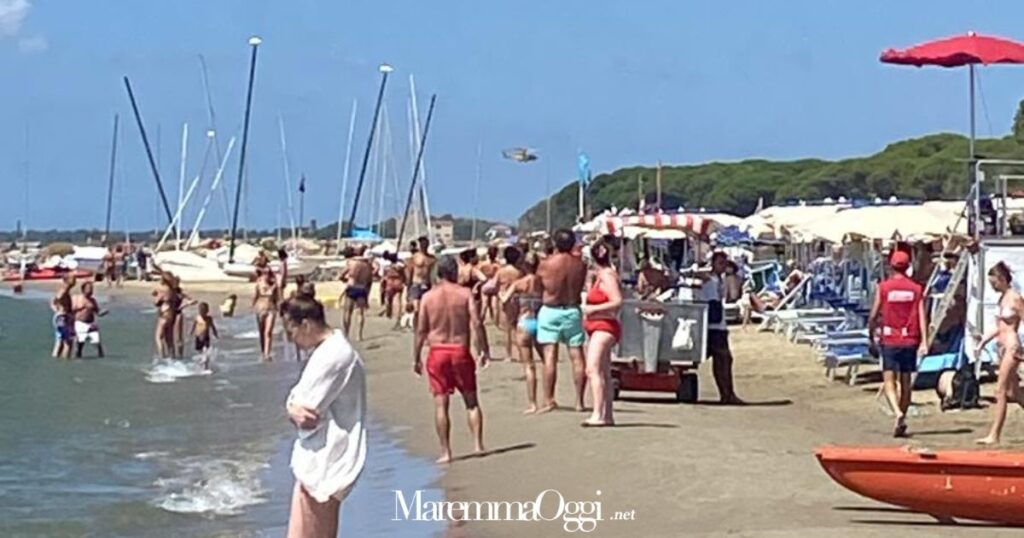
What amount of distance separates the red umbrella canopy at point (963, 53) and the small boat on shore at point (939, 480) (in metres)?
6.41

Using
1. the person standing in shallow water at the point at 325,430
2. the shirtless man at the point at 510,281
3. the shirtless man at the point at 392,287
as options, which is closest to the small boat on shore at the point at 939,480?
the person standing in shallow water at the point at 325,430

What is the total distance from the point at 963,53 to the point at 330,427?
30.5ft

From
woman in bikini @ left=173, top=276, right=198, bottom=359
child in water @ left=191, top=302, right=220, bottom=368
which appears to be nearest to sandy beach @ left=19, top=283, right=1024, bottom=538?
child in water @ left=191, top=302, right=220, bottom=368

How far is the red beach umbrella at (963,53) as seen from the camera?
595 inches

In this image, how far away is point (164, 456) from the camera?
16469 mm

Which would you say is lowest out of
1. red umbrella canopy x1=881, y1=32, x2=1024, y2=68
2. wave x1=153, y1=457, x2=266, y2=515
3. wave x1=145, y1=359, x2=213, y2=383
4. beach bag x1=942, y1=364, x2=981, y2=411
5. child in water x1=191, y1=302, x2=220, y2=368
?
wave x1=145, y1=359, x2=213, y2=383

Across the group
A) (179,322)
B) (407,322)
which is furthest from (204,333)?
(407,322)

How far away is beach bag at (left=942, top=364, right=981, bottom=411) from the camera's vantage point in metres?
15.7

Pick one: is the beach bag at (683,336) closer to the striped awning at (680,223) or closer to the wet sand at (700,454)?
the wet sand at (700,454)

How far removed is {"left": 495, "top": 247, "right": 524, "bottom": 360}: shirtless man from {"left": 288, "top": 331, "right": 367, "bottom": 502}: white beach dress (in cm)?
1095

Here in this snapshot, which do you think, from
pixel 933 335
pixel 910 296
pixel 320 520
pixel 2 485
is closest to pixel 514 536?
pixel 320 520

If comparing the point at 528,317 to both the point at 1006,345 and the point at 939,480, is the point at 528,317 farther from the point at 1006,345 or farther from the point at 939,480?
the point at 939,480

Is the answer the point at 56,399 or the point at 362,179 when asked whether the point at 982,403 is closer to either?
the point at 56,399

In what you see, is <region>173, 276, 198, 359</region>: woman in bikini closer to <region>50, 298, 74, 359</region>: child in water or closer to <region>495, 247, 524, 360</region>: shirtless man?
<region>50, 298, 74, 359</region>: child in water
